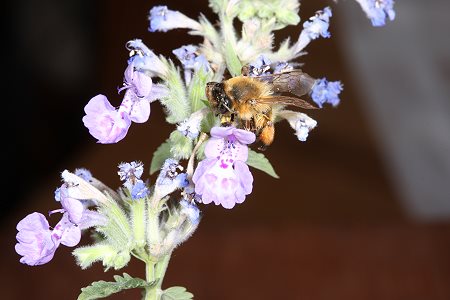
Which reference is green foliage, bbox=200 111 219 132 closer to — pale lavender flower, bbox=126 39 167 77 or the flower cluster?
pale lavender flower, bbox=126 39 167 77

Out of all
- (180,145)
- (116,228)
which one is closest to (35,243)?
(116,228)

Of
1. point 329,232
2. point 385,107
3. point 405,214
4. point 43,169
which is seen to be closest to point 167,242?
point 329,232

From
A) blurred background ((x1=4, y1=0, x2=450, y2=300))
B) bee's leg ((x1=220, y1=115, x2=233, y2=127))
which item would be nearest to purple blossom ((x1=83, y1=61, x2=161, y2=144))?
bee's leg ((x1=220, y1=115, x2=233, y2=127))

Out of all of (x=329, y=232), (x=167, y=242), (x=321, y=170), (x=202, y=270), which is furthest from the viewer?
(x=321, y=170)

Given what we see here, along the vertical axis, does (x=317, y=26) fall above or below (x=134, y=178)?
above

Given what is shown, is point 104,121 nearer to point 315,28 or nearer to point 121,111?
point 121,111

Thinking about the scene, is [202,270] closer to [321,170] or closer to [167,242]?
[321,170]

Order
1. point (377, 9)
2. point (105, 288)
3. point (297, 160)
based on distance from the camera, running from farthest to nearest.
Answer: point (297, 160) → point (377, 9) → point (105, 288)
